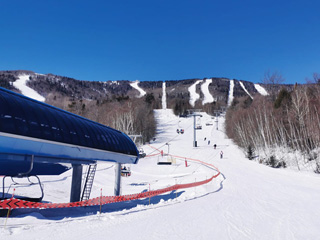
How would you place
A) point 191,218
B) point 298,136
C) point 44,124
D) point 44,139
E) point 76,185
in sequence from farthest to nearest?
point 298,136, point 76,185, point 44,124, point 44,139, point 191,218

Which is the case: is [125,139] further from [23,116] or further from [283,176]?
[283,176]

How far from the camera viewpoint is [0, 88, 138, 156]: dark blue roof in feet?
29.6

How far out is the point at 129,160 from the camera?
67.8 ft

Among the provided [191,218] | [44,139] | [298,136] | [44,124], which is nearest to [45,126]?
[44,124]

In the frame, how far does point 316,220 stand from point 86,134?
12.4 m

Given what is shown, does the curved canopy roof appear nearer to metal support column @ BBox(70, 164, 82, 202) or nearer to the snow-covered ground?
metal support column @ BBox(70, 164, 82, 202)

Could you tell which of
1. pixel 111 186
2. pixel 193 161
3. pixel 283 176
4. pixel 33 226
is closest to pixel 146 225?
pixel 33 226

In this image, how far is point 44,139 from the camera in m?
10.4

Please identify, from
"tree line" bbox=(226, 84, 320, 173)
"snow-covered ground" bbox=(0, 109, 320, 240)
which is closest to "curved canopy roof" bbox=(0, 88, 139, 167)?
"snow-covered ground" bbox=(0, 109, 320, 240)

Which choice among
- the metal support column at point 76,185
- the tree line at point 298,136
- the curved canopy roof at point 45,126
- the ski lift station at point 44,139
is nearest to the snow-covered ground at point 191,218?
the ski lift station at point 44,139

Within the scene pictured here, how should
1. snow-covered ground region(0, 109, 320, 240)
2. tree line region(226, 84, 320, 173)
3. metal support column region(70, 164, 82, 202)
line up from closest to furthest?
snow-covered ground region(0, 109, 320, 240) → metal support column region(70, 164, 82, 202) → tree line region(226, 84, 320, 173)

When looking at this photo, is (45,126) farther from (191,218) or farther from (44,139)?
(191,218)

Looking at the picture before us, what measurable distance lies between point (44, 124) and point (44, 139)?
750 mm

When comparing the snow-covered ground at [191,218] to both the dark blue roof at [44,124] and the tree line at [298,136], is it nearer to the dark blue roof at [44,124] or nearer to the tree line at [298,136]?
the dark blue roof at [44,124]
